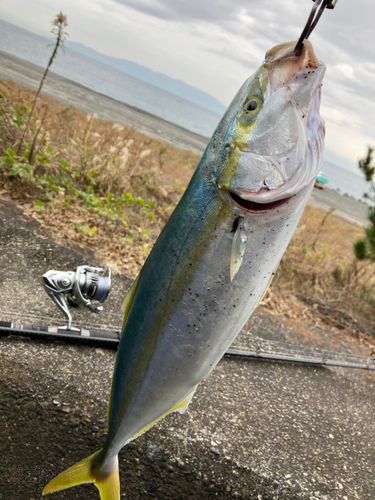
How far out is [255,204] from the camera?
1451mm

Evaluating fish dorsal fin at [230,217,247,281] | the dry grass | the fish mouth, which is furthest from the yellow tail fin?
the dry grass

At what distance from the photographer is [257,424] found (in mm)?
3037

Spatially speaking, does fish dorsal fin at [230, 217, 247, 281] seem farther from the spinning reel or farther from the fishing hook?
the spinning reel

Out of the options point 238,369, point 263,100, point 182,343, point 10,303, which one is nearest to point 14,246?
point 10,303

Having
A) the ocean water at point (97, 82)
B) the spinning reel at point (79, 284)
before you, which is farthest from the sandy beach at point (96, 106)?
the spinning reel at point (79, 284)

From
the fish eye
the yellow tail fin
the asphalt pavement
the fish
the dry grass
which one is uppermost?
the fish eye

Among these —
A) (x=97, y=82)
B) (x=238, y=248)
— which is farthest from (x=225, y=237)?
(x=97, y=82)

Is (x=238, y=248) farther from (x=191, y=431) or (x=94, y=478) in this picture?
(x=191, y=431)

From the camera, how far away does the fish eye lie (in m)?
1.44

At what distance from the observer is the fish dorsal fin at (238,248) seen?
140cm

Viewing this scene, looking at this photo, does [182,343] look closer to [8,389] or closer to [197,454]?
[197,454]

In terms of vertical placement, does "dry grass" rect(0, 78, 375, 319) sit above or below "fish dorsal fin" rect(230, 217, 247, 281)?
below

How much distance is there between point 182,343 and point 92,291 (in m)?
1.28

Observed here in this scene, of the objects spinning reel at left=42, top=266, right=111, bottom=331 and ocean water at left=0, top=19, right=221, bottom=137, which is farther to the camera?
ocean water at left=0, top=19, right=221, bottom=137
